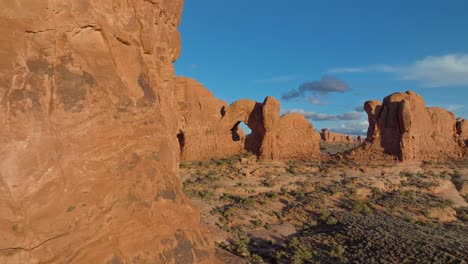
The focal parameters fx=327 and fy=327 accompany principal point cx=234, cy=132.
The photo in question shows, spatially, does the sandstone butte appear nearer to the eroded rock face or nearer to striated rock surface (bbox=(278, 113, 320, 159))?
striated rock surface (bbox=(278, 113, 320, 159))

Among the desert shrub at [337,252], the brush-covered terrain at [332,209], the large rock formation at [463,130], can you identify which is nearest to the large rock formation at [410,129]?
the brush-covered terrain at [332,209]

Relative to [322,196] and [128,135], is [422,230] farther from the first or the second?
[128,135]

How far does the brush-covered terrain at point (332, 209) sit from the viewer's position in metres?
14.5

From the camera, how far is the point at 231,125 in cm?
3309

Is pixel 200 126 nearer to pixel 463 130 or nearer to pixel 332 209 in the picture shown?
pixel 332 209

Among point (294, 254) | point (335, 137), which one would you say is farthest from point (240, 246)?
point (335, 137)

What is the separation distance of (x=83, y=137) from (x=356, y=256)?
42.3ft

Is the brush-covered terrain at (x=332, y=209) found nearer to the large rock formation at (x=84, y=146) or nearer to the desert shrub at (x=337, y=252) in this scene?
the desert shrub at (x=337, y=252)

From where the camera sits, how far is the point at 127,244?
5.70 m

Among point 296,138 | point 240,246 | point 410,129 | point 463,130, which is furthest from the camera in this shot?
point 463,130

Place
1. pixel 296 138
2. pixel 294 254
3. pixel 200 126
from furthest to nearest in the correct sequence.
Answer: pixel 296 138, pixel 200 126, pixel 294 254

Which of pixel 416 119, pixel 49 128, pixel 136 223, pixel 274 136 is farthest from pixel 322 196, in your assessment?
pixel 49 128

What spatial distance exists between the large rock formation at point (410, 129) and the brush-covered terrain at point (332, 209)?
143cm

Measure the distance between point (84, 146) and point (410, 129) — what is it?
30.8 meters
